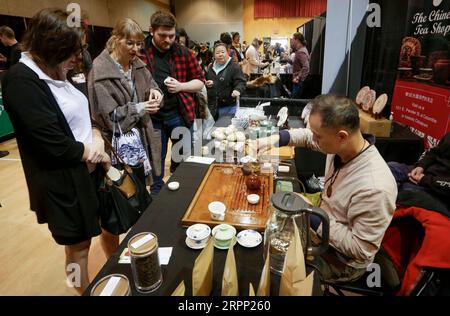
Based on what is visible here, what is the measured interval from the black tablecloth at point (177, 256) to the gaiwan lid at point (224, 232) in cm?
5

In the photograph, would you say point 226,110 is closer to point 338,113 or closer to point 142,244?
point 338,113

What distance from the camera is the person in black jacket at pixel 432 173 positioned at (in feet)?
6.45

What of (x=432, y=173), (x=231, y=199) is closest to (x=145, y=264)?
(x=231, y=199)

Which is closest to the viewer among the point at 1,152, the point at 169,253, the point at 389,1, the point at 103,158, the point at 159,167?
the point at 169,253

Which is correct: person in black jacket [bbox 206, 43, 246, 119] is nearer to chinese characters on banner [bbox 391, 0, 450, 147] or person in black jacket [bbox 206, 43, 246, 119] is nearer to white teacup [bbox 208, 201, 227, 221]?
chinese characters on banner [bbox 391, 0, 450, 147]

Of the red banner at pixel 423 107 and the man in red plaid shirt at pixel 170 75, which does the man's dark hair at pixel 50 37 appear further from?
the red banner at pixel 423 107

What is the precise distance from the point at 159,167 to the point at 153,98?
53 centimetres

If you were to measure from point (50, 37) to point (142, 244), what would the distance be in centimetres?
88

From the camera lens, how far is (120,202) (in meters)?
1.40

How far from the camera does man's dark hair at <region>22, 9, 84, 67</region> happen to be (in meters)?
1.12

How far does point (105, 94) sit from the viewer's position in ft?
5.53

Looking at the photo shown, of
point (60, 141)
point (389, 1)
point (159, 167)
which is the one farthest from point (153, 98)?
point (389, 1)
